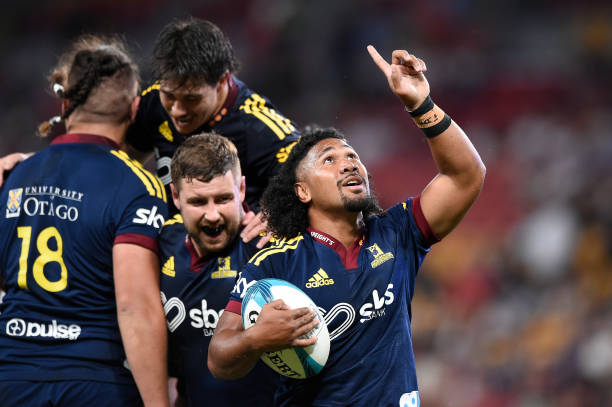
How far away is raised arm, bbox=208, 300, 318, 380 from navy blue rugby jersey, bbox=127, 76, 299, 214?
141cm

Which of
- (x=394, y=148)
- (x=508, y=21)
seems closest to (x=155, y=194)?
(x=394, y=148)

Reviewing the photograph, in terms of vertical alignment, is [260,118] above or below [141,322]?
above

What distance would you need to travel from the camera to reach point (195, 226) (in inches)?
152

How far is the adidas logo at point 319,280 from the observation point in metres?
3.56

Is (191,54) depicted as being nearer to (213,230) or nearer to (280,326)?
(213,230)

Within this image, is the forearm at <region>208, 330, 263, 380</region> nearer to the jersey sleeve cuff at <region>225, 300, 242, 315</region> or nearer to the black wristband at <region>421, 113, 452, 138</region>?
the jersey sleeve cuff at <region>225, 300, 242, 315</region>

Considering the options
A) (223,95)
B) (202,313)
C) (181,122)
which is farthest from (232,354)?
(223,95)

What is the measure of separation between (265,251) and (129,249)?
2.26 ft

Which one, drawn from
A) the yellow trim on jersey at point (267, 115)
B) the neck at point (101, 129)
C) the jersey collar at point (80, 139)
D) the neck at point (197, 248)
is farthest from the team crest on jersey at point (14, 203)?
the yellow trim on jersey at point (267, 115)

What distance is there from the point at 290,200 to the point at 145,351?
3.42 feet

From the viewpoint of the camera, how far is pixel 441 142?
3527 millimetres

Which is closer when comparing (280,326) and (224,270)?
(280,326)

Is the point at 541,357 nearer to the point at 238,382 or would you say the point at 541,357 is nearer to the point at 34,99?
the point at 238,382

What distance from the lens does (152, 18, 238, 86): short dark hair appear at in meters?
4.50
